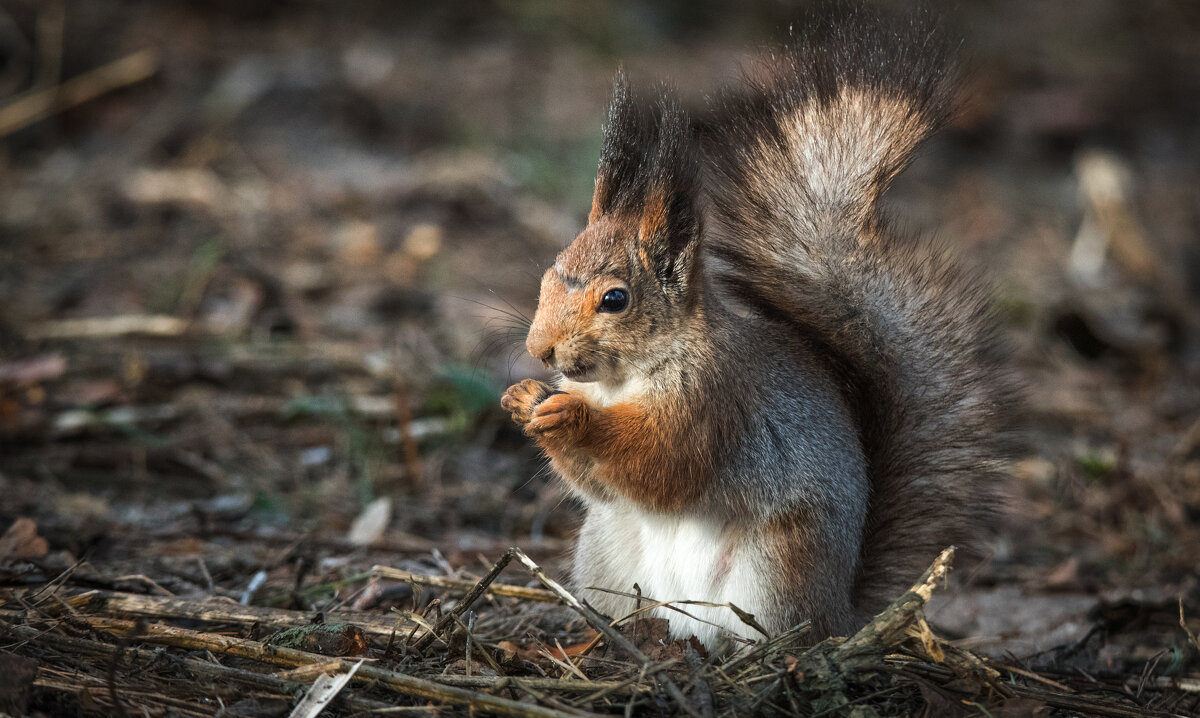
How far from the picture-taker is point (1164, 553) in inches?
123

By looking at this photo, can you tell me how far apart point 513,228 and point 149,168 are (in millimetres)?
2162

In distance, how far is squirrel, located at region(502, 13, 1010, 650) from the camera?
2.13 m

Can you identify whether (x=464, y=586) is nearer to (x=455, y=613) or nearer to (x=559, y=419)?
(x=455, y=613)

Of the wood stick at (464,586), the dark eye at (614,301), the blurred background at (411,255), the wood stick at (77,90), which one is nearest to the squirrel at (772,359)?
the dark eye at (614,301)

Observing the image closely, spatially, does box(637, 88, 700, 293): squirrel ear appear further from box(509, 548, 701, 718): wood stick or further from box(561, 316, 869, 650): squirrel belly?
box(509, 548, 701, 718): wood stick

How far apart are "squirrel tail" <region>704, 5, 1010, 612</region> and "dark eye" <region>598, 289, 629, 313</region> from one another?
1.12 ft

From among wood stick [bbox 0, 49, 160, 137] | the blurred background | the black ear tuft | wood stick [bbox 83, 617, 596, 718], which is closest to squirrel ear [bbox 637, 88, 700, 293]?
the black ear tuft

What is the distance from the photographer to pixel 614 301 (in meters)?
2.16

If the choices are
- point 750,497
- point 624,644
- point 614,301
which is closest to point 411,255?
point 614,301

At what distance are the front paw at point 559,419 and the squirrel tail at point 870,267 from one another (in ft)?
1.89

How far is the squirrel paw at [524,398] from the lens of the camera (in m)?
2.17

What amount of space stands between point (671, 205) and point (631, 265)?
0.54 ft

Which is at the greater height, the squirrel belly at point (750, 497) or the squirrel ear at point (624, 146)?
the squirrel ear at point (624, 146)

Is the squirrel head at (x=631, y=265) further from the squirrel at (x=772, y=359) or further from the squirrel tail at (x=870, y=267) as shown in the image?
the squirrel tail at (x=870, y=267)
